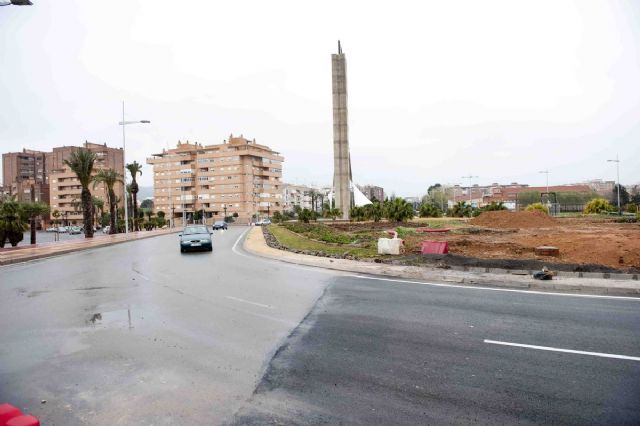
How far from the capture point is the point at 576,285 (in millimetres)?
10586

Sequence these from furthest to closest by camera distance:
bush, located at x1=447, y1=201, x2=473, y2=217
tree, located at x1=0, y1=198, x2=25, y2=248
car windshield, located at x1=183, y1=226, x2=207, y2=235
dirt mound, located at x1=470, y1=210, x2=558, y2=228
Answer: bush, located at x1=447, y1=201, x2=473, y2=217, dirt mound, located at x1=470, y1=210, x2=558, y2=228, tree, located at x1=0, y1=198, x2=25, y2=248, car windshield, located at x1=183, y1=226, x2=207, y2=235

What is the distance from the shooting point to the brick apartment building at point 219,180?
116562 millimetres

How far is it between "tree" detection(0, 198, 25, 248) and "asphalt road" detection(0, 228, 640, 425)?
25.1 meters

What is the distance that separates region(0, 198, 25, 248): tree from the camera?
3038 centimetres

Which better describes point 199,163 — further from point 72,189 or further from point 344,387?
point 344,387

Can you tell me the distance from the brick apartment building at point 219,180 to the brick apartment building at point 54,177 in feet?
51.3

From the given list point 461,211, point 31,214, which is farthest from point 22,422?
point 461,211

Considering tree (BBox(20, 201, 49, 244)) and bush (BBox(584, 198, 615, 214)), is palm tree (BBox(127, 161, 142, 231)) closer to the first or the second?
tree (BBox(20, 201, 49, 244))

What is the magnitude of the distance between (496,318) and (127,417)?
20.5ft

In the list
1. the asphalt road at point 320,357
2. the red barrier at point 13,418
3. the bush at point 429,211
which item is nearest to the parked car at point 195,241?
the asphalt road at point 320,357

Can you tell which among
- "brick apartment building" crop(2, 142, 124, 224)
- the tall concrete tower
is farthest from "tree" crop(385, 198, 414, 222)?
"brick apartment building" crop(2, 142, 124, 224)

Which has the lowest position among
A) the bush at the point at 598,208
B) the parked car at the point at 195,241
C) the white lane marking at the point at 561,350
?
the white lane marking at the point at 561,350

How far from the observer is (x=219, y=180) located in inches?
4705

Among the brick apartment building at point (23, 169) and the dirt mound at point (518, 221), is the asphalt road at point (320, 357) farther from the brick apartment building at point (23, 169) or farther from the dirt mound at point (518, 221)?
the brick apartment building at point (23, 169)
